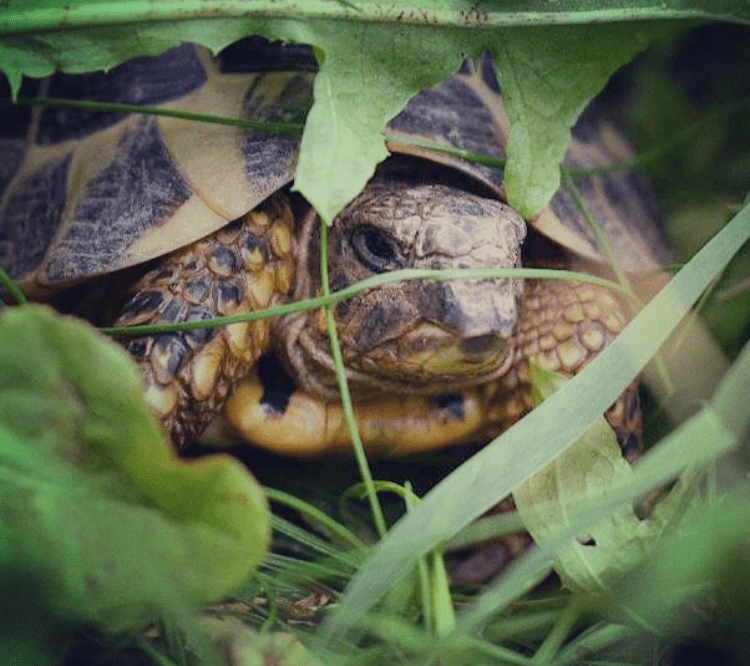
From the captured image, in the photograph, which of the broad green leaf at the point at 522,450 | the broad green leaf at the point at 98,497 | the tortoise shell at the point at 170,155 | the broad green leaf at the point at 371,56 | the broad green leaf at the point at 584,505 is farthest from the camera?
the tortoise shell at the point at 170,155

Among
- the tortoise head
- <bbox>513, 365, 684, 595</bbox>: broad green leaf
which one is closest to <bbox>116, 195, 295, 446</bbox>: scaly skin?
the tortoise head

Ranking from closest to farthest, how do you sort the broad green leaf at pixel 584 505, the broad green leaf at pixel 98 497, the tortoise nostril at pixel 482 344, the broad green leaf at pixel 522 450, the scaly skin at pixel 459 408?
the broad green leaf at pixel 98 497, the broad green leaf at pixel 522 450, the broad green leaf at pixel 584 505, the tortoise nostril at pixel 482 344, the scaly skin at pixel 459 408

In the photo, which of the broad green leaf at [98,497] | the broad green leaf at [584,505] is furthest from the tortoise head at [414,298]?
the broad green leaf at [98,497]

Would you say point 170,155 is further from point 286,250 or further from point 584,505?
point 584,505

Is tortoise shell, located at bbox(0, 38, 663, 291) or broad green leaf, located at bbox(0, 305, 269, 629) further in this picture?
tortoise shell, located at bbox(0, 38, 663, 291)

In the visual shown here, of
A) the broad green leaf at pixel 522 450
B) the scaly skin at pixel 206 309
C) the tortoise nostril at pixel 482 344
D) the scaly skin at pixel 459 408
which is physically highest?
the broad green leaf at pixel 522 450

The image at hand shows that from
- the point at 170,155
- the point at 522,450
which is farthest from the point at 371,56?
the point at 522,450

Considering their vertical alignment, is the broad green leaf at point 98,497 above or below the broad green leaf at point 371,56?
below

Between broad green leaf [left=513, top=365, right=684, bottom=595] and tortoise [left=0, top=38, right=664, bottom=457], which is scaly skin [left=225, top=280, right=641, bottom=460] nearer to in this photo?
tortoise [left=0, top=38, right=664, bottom=457]

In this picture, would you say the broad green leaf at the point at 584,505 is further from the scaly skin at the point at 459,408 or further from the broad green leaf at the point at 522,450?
the scaly skin at the point at 459,408
